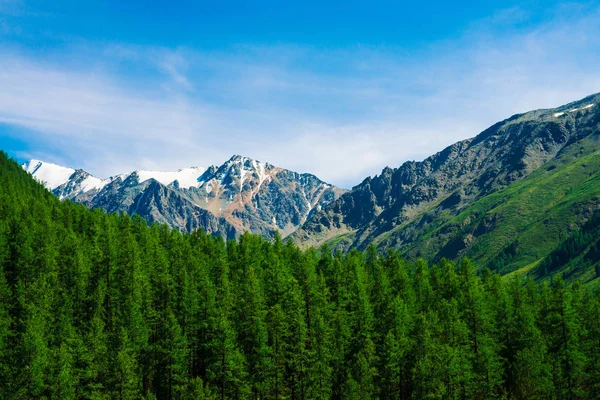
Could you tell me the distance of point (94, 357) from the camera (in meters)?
65.2

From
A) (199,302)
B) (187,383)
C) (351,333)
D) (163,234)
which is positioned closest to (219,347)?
(187,383)

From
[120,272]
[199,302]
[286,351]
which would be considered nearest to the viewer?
[286,351]

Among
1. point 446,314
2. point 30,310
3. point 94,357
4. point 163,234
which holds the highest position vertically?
point 163,234

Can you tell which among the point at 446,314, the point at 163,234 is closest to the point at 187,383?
the point at 446,314

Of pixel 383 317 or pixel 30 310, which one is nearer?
pixel 30 310

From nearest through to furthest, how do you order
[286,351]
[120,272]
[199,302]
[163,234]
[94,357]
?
1. [94,357]
2. [286,351]
3. [199,302]
4. [120,272]
5. [163,234]

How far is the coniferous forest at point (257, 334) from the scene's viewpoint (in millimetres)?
65312

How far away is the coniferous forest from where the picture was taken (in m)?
65.3

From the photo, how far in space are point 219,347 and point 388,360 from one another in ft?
81.3

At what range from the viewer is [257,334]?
232ft

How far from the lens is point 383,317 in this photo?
263 ft

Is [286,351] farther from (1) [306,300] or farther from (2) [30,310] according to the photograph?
(2) [30,310]

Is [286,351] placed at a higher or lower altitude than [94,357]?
lower

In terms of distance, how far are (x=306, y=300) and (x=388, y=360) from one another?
15647mm
